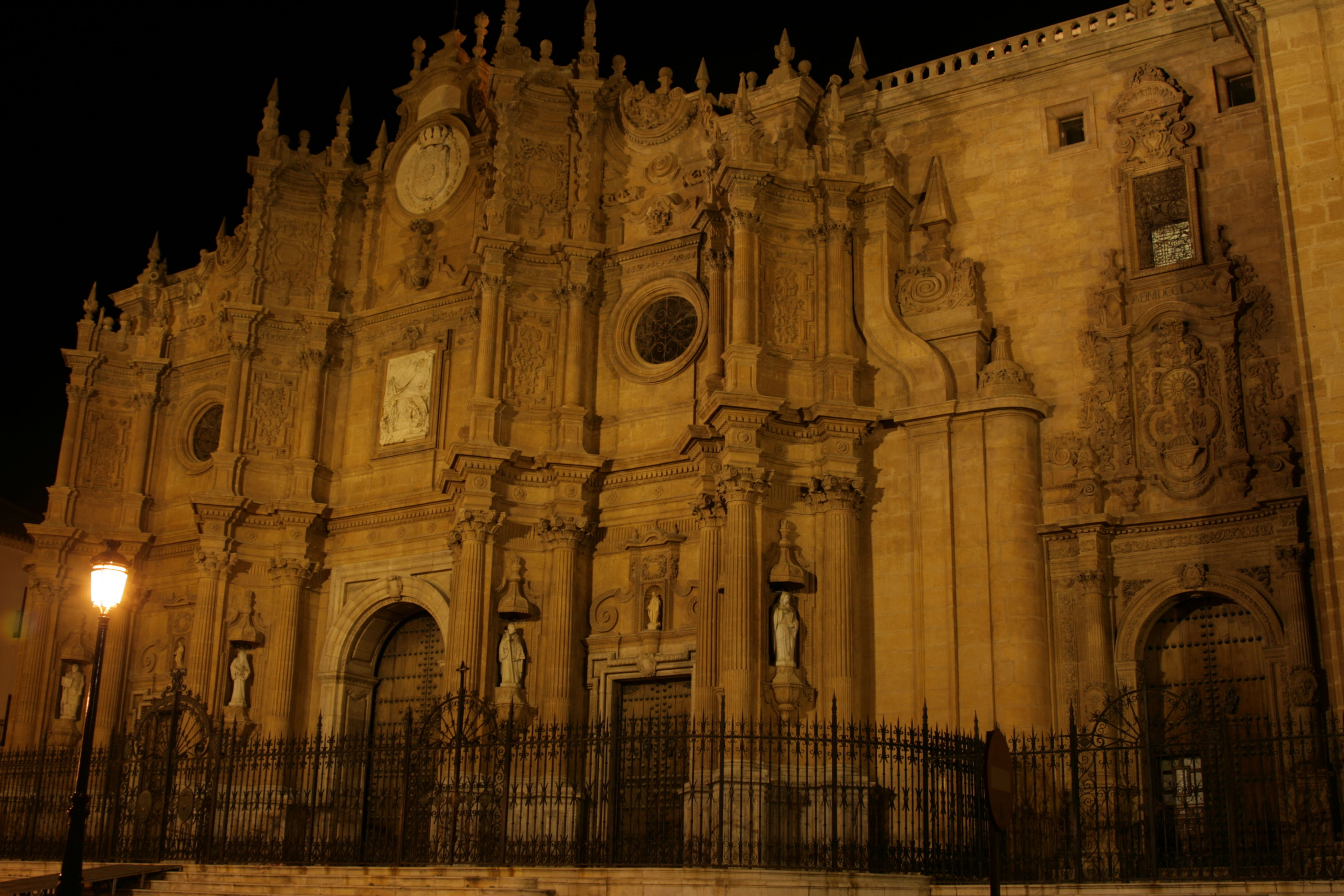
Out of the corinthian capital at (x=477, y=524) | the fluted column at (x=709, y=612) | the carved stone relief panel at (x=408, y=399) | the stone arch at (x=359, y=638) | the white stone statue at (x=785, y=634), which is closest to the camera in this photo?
the white stone statue at (x=785, y=634)

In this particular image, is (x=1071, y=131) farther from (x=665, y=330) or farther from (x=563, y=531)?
(x=563, y=531)

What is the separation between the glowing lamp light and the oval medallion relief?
14.4 meters

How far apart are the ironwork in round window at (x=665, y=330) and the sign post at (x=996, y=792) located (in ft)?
42.6

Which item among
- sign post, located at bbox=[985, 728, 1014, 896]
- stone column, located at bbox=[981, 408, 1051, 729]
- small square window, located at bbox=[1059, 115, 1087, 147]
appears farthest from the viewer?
small square window, located at bbox=[1059, 115, 1087, 147]

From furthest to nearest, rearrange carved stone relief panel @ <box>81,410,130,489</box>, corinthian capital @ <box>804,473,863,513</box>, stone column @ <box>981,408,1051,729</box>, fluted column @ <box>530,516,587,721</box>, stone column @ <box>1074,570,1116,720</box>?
carved stone relief panel @ <box>81,410,130,489</box>, fluted column @ <box>530,516,587,721</box>, corinthian capital @ <box>804,473,863,513</box>, stone column @ <box>981,408,1051,729</box>, stone column @ <box>1074,570,1116,720</box>

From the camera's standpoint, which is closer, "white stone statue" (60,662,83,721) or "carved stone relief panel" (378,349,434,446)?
"carved stone relief panel" (378,349,434,446)

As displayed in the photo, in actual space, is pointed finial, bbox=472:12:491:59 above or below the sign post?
above

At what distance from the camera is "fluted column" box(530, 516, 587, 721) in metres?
21.9

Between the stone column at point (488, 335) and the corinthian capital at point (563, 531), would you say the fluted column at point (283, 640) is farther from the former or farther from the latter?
the corinthian capital at point (563, 531)

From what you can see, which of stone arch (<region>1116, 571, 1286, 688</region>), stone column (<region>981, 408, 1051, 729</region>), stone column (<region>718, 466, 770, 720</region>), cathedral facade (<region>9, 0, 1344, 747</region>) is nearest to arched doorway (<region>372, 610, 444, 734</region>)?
cathedral facade (<region>9, 0, 1344, 747</region>)

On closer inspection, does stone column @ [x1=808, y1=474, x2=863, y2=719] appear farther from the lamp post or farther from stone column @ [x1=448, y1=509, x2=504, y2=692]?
the lamp post

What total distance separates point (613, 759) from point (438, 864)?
281cm

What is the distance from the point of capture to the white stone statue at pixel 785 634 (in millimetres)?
19828

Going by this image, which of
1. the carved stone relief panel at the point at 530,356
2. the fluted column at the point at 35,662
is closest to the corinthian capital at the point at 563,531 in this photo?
the carved stone relief panel at the point at 530,356
